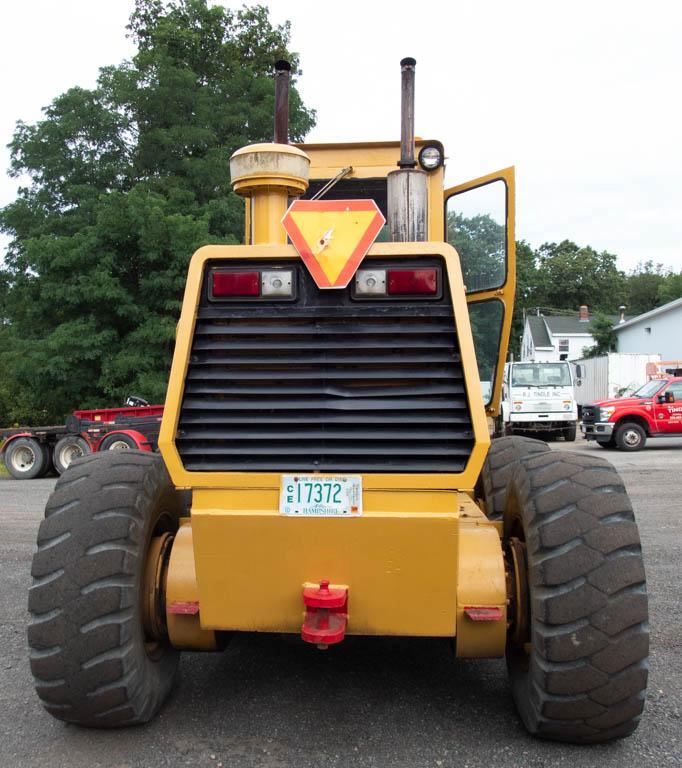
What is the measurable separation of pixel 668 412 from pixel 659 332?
2519cm

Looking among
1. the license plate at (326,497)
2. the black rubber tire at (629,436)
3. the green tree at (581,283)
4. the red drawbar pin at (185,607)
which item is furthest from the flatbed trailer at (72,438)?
the green tree at (581,283)

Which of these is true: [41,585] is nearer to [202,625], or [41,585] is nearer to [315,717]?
[202,625]

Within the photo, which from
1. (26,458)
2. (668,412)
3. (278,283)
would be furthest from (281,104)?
(668,412)

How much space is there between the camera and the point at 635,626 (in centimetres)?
302

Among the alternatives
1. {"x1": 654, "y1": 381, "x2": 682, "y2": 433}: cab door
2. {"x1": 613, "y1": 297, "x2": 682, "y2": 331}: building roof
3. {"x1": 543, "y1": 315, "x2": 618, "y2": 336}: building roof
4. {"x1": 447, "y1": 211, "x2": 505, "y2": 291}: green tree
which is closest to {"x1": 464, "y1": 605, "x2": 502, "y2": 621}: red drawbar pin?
{"x1": 447, "y1": 211, "x2": 505, "y2": 291}: green tree

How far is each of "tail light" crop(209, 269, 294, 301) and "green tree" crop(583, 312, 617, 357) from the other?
4735cm

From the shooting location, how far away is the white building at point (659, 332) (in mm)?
39406

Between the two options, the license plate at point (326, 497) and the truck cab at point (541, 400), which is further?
the truck cab at point (541, 400)

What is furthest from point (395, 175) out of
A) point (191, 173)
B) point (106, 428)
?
point (191, 173)

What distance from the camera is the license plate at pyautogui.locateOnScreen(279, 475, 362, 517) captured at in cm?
297

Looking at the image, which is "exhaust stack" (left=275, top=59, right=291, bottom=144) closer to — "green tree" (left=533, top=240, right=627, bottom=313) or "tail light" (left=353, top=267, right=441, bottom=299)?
"tail light" (left=353, top=267, right=441, bottom=299)

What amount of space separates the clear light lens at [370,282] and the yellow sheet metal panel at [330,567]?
2.83ft

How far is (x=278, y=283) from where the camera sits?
3.13 meters

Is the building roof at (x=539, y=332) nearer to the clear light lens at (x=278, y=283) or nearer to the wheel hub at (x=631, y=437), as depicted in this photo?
the wheel hub at (x=631, y=437)
